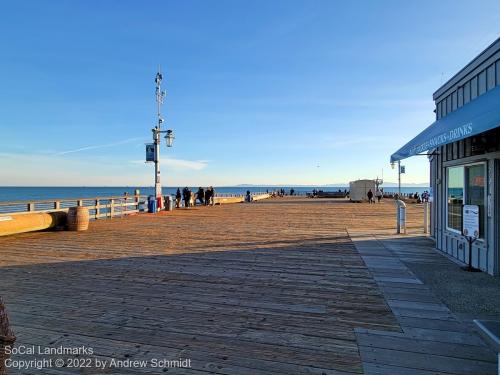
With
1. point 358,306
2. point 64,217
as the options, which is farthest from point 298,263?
point 64,217

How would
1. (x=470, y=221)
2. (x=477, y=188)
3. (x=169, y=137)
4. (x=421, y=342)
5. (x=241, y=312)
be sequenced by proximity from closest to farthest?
(x=421, y=342) < (x=241, y=312) < (x=470, y=221) < (x=477, y=188) < (x=169, y=137)

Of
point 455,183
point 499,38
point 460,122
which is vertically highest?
Answer: point 499,38

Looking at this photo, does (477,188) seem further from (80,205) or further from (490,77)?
(80,205)

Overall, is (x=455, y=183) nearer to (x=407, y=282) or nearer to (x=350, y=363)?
(x=407, y=282)

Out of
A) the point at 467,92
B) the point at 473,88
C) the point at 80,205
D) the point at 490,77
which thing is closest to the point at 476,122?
the point at 490,77

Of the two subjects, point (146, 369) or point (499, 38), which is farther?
point (499, 38)

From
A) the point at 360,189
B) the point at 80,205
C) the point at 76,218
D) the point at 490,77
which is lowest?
the point at 76,218

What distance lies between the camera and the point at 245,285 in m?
5.25

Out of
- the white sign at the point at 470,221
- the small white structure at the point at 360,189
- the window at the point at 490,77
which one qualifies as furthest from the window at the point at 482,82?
the small white structure at the point at 360,189

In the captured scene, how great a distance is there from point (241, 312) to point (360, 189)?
35428mm

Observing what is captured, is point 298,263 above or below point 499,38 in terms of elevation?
below

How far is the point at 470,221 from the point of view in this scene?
6.07 metres

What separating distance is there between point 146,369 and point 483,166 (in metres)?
6.45

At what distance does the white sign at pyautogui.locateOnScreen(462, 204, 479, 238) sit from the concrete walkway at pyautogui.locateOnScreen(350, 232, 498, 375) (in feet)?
5.11
